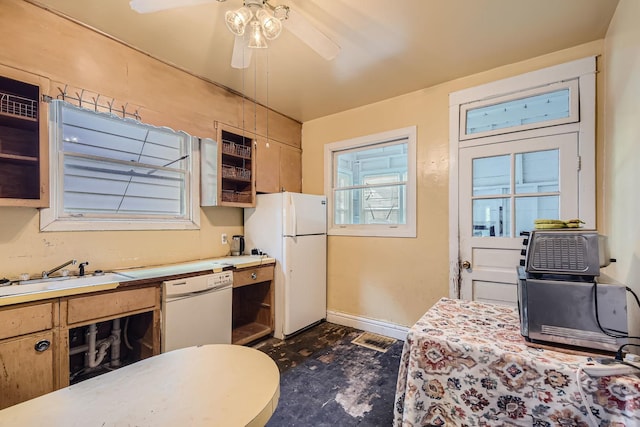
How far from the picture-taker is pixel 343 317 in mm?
3404

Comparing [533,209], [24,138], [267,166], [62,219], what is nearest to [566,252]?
[533,209]

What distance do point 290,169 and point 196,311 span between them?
6.57 ft

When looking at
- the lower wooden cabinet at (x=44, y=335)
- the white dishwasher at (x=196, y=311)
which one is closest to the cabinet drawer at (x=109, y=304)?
the lower wooden cabinet at (x=44, y=335)

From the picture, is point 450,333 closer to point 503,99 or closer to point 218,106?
point 503,99

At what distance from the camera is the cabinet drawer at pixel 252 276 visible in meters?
2.63

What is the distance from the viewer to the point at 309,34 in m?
1.70

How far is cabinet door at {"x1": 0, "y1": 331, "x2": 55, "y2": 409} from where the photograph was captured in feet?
4.77

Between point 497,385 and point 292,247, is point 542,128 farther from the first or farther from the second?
point 292,247

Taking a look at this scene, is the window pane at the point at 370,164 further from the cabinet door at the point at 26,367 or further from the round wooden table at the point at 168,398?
the cabinet door at the point at 26,367

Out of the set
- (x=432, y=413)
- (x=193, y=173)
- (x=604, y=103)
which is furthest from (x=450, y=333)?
(x=193, y=173)

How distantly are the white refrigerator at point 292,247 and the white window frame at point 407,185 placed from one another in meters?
0.20

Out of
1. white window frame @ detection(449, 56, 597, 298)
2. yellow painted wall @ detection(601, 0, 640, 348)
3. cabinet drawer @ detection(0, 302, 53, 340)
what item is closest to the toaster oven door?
yellow painted wall @ detection(601, 0, 640, 348)

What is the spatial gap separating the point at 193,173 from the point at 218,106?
72cm

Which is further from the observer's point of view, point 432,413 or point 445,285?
point 445,285
